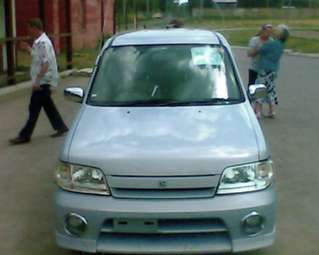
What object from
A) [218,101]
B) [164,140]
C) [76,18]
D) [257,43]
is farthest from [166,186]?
[76,18]

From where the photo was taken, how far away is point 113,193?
3957 millimetres

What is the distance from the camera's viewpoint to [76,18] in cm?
2514

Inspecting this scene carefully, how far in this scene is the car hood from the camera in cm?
395

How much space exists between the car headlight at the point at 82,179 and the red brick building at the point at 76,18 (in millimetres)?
13553

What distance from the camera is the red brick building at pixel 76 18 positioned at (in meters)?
20.3

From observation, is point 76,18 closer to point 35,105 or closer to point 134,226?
point 35,105

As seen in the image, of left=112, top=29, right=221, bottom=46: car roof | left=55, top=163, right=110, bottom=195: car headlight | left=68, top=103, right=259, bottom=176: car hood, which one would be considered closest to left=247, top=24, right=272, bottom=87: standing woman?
left=112, top=29, right=221, bottom=46: car roof

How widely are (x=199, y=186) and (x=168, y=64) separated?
1.79 metres

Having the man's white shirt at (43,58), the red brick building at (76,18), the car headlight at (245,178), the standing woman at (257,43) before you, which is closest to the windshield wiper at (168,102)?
the car headlight at (245,178)

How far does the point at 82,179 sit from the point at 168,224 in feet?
2.33

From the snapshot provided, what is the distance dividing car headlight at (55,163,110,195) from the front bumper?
76 millimetres

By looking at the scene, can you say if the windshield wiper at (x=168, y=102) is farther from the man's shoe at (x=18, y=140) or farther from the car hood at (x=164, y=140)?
the man's shoe at (x=18, y=140)

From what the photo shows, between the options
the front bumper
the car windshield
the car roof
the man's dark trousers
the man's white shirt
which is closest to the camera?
the front bumper

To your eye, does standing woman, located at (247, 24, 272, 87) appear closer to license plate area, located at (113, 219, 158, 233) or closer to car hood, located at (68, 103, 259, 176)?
car hood, located at (68, 103, 259, 176)
